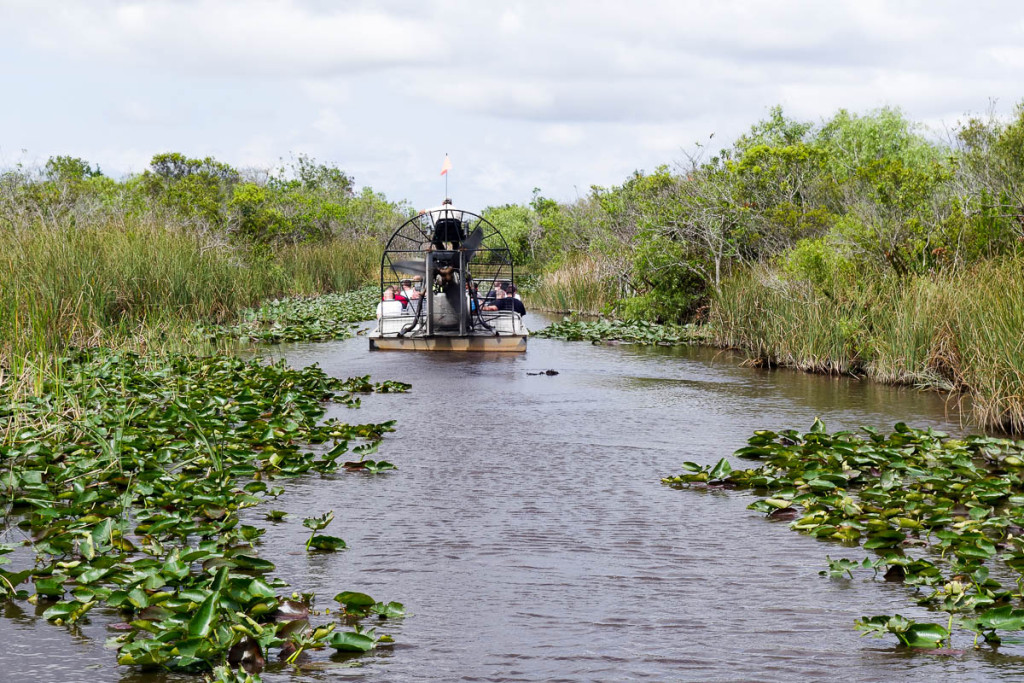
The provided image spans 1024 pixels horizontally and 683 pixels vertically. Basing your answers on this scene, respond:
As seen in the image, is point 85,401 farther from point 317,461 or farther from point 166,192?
point 166,192

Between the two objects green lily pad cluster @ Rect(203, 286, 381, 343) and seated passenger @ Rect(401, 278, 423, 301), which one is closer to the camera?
green lily pad cluster @ Rect(203, 286, 381, 343)

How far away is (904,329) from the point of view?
46.5ft

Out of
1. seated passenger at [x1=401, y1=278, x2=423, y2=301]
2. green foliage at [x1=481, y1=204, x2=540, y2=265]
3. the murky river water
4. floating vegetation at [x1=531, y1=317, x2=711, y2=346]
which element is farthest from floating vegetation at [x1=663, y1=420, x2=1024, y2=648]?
green foliage at [x1=481, y1=204, x2=540, y2=265]

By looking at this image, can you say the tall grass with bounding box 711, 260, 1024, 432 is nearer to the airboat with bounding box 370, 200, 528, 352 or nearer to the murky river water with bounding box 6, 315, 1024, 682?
the murky river water with bounding box 6, 315, 1024, 682

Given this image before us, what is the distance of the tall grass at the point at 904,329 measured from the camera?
10.9 meters

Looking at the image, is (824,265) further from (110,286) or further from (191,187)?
(191,187)

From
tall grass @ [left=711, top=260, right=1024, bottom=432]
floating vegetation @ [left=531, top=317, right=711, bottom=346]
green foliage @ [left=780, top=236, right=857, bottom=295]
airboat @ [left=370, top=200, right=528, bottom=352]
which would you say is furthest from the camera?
floating vegetation @ [left=531, top=317, right=711, bottom=346]

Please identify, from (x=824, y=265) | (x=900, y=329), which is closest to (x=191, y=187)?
(x=824, y=265)

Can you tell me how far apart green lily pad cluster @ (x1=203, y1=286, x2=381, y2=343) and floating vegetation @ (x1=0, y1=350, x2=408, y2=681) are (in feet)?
21.4

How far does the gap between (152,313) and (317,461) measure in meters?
8.30

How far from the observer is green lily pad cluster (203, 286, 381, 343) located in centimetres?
2014

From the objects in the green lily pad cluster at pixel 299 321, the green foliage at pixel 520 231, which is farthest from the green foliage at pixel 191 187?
the green foliage at pixel 520 231

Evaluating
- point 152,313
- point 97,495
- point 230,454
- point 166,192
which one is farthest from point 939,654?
point 166,192

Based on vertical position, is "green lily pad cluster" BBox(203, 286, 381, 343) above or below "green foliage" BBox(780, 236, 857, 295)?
below
